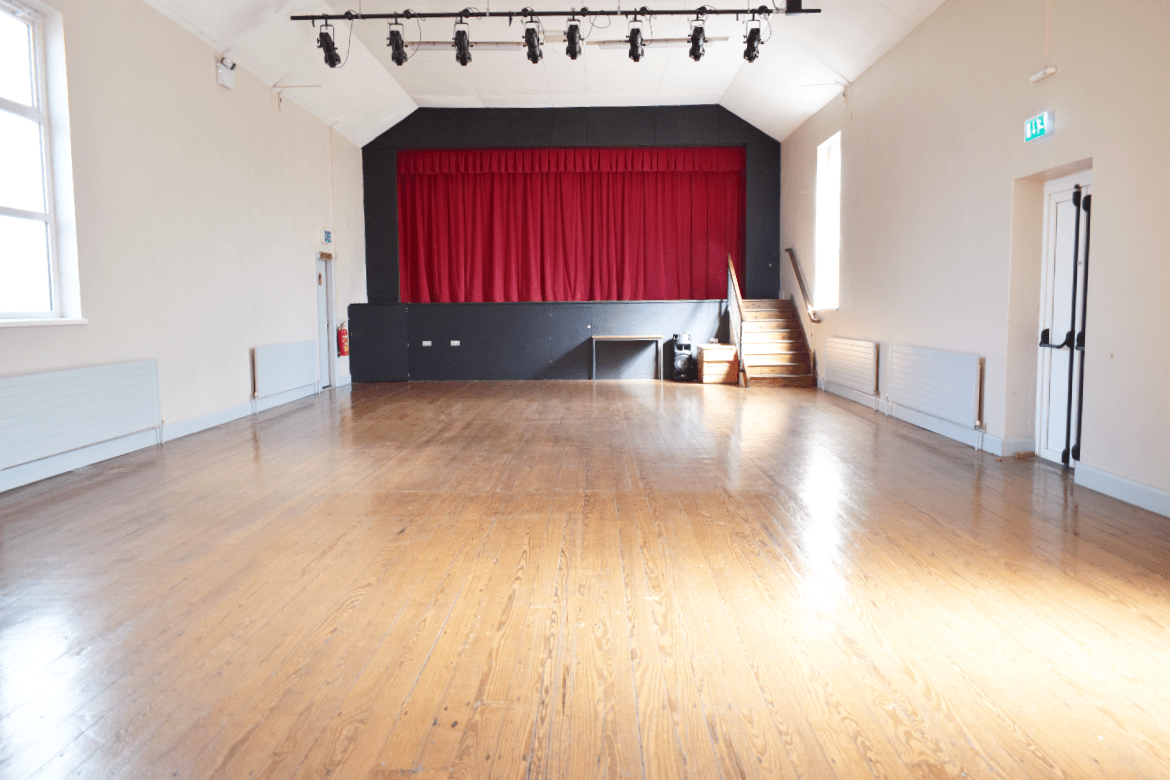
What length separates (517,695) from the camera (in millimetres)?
2332

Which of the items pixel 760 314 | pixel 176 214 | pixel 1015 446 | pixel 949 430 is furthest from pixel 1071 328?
pixel 176 214

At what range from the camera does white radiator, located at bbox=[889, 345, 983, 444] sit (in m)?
6.39

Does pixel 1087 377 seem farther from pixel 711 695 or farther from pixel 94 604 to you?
pixel 94 604

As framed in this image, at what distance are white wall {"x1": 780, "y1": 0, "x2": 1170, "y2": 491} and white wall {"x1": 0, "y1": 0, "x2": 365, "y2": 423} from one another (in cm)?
661

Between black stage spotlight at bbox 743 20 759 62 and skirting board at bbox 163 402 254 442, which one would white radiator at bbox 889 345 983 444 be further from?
skirting board at bbox 163 402 254 442

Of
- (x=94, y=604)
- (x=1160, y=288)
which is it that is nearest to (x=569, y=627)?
(x=94, y=604)

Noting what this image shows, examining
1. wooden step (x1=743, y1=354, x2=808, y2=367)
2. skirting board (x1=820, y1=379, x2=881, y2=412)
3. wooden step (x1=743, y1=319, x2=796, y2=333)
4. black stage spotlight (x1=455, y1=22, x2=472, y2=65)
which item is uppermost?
black stage spotlight (x1=455, y1=22, x2=472, y2=65)

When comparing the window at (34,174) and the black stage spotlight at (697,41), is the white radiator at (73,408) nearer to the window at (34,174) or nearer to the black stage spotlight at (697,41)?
the window at (34,174)

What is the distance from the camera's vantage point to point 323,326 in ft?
36.0

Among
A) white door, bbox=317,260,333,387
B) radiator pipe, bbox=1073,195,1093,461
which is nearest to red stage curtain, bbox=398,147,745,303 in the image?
white door, bbox=317,260,333,387

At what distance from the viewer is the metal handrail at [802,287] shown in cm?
1091

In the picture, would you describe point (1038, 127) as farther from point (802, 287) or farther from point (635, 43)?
point (802, 287)

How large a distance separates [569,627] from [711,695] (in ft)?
2.14

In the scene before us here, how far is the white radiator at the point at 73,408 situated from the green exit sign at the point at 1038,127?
679cm
